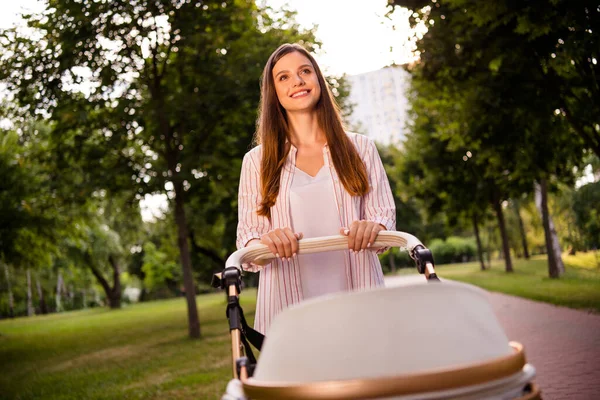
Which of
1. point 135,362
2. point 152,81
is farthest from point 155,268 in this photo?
point 135,362

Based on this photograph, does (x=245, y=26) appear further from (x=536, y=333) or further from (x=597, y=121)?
(x=536, y=333)

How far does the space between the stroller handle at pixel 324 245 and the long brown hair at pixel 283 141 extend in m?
0.31

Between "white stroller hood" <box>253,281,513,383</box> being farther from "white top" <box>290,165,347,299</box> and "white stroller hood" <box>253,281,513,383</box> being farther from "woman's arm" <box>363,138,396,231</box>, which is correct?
"white top" <box>290,165,347,299</box>

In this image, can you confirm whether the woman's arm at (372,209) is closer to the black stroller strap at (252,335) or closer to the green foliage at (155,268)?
the black stroller strap at (252,335)

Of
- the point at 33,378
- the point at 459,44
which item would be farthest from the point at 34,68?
the point at 459,44

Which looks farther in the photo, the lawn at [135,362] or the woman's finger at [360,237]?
the lawn at [135,362]

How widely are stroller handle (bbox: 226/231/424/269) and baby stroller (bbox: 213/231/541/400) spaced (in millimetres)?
894

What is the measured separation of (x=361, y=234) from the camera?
269cm

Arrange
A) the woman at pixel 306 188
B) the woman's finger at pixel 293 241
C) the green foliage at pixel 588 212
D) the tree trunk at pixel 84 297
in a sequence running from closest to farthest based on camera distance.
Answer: the woman's finger at pixel 293 241 → the woman at pixel 306 188 → the green foliage at pixel 588 212 → the tree trunk at pixel 84 297

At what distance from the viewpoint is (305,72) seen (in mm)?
3225

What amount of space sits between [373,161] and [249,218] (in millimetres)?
603

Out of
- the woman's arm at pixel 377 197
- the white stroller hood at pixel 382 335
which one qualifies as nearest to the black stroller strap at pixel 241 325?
the woman's arm at pixel 377 197

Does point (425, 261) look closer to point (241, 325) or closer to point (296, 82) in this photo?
point (241, 325)

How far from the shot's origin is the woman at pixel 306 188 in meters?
2.97
